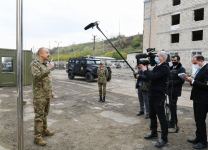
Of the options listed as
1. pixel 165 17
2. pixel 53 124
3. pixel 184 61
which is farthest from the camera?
pixel 165 17

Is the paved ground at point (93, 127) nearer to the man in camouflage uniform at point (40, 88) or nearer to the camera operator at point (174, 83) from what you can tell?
the man in camouflage uniform at point (40, 88)

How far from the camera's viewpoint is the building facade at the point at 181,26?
34938mm

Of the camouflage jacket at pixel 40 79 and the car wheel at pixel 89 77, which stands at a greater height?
the camouflage jacket at pixel 40 79

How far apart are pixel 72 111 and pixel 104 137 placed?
3388 millimetres

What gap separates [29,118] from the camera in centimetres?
849

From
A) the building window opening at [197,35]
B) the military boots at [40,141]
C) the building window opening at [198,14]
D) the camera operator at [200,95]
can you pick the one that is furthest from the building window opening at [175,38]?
the military boots at [40,141]

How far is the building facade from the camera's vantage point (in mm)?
34938

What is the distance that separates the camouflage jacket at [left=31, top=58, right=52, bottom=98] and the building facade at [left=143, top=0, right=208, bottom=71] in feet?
97.7

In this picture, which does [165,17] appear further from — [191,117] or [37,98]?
[37,98]

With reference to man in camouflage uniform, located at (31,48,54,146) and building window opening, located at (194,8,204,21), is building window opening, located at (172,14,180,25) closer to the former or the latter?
building window opening, located at (194,8,204,21)

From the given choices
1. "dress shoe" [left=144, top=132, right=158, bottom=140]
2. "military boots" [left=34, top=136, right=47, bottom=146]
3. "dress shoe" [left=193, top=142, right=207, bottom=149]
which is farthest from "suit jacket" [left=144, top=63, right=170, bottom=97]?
"military boots" [left=34, top=136, right=47, bottom=146]

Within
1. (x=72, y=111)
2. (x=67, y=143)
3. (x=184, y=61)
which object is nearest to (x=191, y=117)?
(x=72, y=111)

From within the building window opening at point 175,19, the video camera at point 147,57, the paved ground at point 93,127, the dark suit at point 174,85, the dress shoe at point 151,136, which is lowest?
the paved ground at point 93,127

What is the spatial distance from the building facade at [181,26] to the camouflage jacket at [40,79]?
29.8m
